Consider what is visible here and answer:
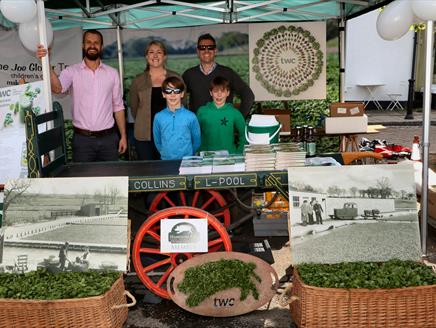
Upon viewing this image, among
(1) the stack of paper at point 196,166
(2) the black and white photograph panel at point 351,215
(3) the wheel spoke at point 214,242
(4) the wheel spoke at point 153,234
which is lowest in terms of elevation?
(3) the wheel spoke at point 214,242

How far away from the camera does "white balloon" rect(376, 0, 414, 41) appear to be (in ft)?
13.5

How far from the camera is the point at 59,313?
2.80 meters

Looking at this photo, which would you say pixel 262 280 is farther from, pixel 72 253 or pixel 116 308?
pixel 72 253

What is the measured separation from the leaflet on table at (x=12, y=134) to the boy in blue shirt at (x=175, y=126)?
49.7 inches

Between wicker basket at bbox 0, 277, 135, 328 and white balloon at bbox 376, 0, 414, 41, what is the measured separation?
119 inches

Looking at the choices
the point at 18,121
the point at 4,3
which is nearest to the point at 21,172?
the point at 18,121

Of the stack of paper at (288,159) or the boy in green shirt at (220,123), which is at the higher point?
the boy in green shirt at (220,123)

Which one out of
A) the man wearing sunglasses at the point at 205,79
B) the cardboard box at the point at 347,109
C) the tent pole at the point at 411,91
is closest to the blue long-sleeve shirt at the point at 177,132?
the man wearing sunglasses at the point at 205,79

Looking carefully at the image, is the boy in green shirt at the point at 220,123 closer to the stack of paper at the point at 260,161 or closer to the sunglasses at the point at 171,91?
the sunglasses at the point at 171,91

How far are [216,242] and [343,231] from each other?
2.78ft

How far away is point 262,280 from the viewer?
3256 mm

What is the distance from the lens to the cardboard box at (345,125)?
270 inches

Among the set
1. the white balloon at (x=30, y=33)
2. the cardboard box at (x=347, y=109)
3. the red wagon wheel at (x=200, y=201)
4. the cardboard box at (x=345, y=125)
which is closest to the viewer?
the red wagon wheel at (x=200, y=201)

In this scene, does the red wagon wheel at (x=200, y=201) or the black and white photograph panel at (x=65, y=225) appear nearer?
the black and white photograph panel at (x=65, y=225)
